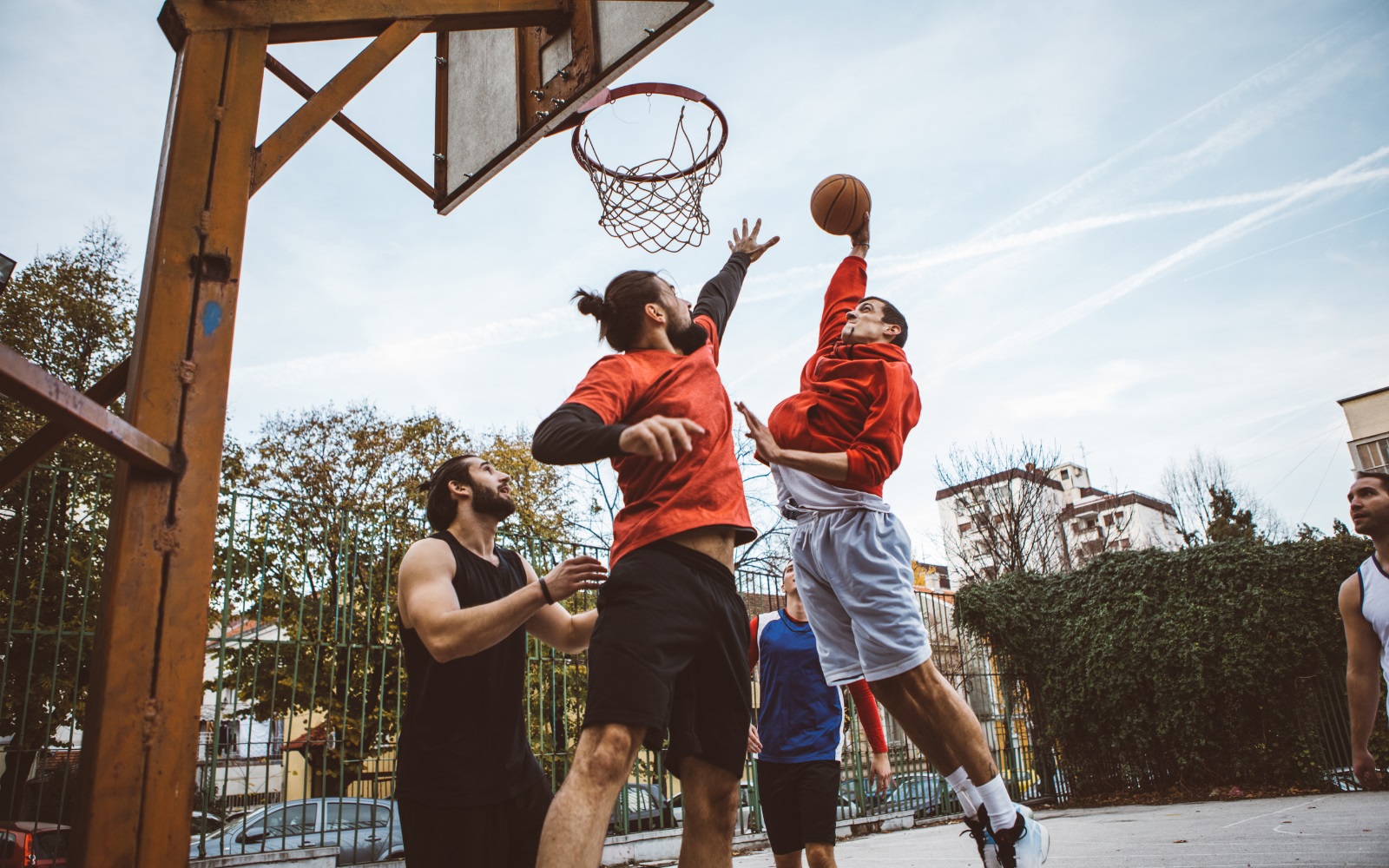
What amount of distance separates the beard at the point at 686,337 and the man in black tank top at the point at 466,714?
0.91 m

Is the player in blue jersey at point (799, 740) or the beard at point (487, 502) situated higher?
the beard at point (487, 502)

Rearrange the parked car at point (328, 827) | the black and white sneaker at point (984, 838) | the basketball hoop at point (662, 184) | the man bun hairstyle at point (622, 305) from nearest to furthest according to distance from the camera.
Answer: the man bun hairstyle at point (622, 305), the black and white sneaker at point (984, 838), the basketball hoop at point (662, 184), the parked car at point (328, 827)

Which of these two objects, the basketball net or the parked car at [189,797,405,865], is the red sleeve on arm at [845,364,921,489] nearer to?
the basketball net

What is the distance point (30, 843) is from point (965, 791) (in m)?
6.23

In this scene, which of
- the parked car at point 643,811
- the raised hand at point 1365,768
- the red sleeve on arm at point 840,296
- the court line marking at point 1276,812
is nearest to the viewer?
the raised hand at point 1365,768

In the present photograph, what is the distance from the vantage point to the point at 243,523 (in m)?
6.52

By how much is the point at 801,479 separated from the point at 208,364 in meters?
2.37

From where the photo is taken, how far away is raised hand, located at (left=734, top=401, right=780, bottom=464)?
132 inches

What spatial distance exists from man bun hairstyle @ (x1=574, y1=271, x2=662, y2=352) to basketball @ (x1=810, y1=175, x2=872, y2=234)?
187 centimetres

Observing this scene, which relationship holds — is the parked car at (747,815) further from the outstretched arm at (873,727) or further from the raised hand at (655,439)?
the raised hand at (655,439)

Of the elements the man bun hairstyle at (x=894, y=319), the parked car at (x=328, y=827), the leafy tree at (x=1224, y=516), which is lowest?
the parked car at (x=328, y=827)

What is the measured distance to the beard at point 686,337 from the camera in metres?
3.05

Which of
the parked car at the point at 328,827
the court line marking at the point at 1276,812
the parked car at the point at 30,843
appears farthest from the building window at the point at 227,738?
the court line marking at the point at 1276,812

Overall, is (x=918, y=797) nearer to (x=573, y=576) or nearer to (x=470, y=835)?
(x=470, y=835)
